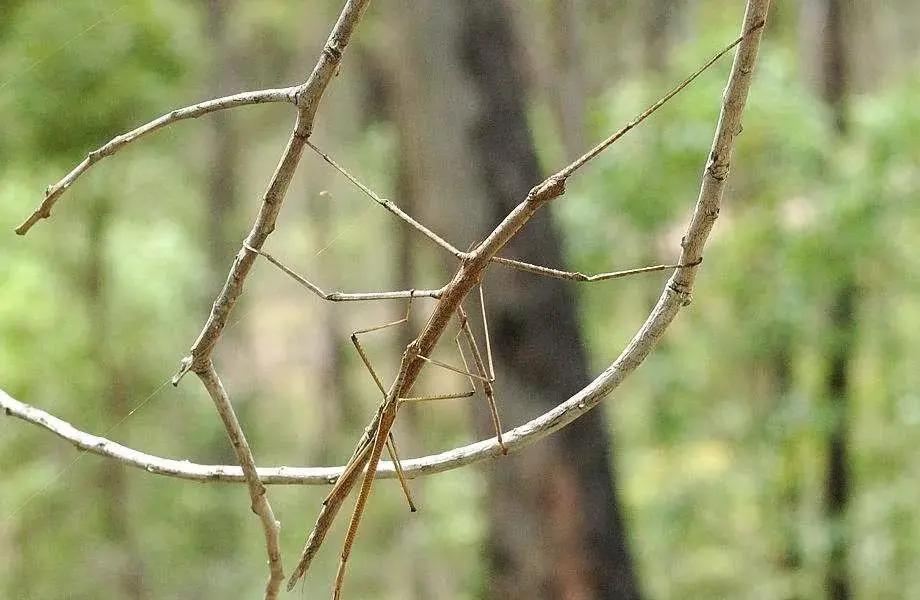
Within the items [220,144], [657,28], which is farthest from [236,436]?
[220,144]

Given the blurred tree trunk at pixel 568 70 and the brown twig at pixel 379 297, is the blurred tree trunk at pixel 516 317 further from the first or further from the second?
the brown twig at pixel 379 297

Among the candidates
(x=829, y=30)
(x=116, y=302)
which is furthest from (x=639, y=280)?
(x=116, y=302)

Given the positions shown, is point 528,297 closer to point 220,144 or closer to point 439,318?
point 439,318

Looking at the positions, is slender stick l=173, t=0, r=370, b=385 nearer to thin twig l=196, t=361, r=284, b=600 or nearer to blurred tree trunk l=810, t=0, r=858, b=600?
thin twig l=196, t=361, r=284, b=600

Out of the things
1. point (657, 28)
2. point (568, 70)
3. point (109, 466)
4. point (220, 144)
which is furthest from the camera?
point (220, 144)

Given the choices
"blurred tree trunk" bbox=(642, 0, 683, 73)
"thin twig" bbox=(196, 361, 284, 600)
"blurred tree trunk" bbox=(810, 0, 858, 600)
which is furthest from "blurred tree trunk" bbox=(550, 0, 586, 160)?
"blurred tree trunk" bbox=(642, 0, 683, 73)

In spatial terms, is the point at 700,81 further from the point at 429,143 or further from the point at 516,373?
the point at 516,373

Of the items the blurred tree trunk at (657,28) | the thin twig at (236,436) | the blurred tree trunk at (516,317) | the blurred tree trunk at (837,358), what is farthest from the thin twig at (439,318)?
the blurred tree trunk at (657,28)
